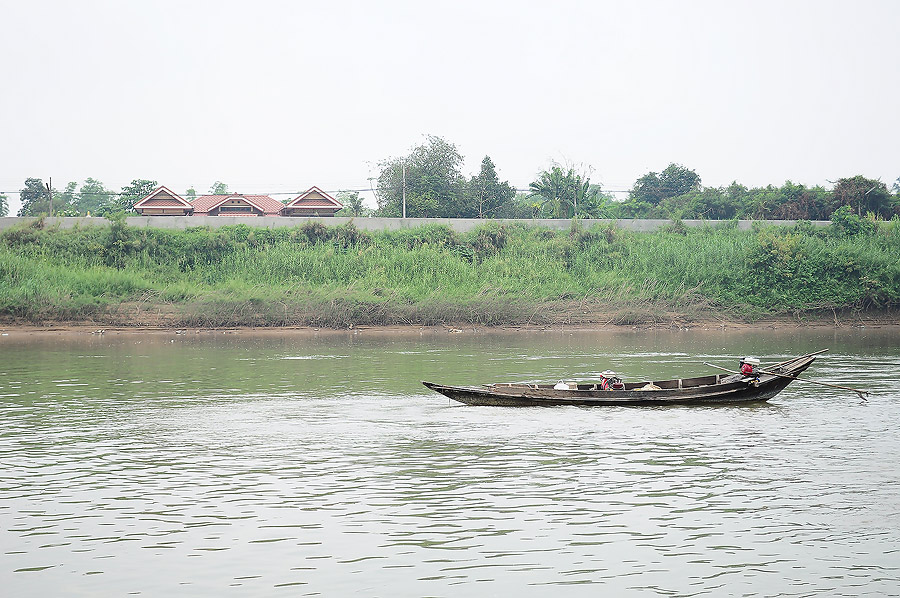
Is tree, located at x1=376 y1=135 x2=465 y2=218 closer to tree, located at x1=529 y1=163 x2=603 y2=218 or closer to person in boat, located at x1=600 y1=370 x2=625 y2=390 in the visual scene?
tree, located at x1=529 y1=163 x2=603 y2=218

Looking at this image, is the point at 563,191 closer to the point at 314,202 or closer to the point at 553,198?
the point at 553,198

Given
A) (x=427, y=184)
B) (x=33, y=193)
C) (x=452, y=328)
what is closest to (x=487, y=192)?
(x=427, y=184)

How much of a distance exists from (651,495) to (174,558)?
21.8 feet

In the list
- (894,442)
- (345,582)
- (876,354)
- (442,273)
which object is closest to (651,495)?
(345,582)

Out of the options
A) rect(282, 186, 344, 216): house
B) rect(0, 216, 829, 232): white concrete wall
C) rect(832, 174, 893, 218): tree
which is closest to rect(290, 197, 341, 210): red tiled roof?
rect(282, 186, 344, 216): house

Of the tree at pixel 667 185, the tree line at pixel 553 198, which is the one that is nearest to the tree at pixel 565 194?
the tree line at pixel 553 198

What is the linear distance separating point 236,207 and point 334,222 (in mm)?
19780

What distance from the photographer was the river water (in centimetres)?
991

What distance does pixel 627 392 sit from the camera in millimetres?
20281

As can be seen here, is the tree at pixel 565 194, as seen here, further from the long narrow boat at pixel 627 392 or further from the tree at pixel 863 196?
the long narrow boat at pixel 627 392

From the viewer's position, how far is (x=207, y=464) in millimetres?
15477

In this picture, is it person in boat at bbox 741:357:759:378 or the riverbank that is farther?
the riverbank

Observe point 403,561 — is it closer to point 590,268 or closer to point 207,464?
point 207,464

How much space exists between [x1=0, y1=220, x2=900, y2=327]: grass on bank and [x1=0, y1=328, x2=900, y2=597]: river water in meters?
Answer: 19.4
